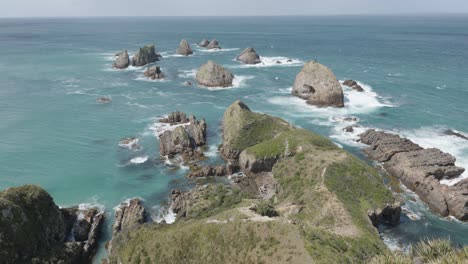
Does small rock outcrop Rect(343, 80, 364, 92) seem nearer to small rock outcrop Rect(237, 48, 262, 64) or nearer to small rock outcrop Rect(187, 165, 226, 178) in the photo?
small rock outcrop Rect(237, 48, 262, 64)

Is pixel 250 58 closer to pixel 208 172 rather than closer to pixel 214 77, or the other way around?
pixel 214 77

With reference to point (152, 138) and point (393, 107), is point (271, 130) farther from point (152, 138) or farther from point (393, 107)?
point (393, 107)

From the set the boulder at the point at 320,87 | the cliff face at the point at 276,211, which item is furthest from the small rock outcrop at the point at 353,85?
the cliff face at the point at 276,211

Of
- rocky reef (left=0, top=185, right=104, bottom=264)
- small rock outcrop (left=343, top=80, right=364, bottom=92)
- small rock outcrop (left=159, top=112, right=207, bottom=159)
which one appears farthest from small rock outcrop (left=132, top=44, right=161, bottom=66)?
rocky reef (left=0, top=185, right=104, bottom=264)

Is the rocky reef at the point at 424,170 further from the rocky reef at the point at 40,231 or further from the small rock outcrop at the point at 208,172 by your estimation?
the rocky reef at the point at 40,231

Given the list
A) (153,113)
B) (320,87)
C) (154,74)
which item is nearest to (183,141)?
(153,113)

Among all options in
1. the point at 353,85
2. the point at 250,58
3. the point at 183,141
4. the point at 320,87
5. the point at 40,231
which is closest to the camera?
the point at 40,231
